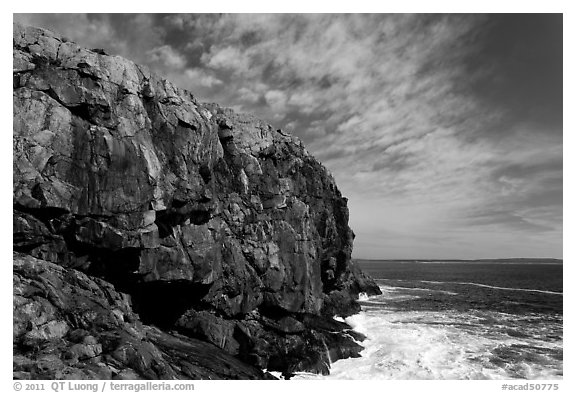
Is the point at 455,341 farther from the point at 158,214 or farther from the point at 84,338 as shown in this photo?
the point at 84,338

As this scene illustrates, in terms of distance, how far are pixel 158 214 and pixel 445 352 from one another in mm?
28519

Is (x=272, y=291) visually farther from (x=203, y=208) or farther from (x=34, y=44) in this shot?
(x=34, y=44)

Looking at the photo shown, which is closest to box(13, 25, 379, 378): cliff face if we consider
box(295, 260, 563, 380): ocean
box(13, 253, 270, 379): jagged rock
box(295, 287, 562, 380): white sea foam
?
box(13, 253, 270, 379): jagged rock

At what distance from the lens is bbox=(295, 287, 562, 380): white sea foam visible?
2791 cm

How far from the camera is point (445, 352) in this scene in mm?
32062

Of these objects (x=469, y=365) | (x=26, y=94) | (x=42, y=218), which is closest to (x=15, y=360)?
(x=42, y=218)

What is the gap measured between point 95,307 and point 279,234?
62.7 feet

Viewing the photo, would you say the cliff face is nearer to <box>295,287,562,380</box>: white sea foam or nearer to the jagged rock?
the jagged rock

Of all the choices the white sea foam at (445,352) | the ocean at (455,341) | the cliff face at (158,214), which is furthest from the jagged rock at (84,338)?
the white sea foam at (445,352)

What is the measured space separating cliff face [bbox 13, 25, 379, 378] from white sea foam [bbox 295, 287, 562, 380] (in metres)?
3.25

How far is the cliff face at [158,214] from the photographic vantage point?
66.6 ft

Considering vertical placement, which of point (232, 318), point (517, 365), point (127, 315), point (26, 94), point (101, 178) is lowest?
point (517, 365)

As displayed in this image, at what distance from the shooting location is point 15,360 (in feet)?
48.2

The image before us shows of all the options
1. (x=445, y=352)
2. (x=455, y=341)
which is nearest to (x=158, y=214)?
(x=445, y=352)
